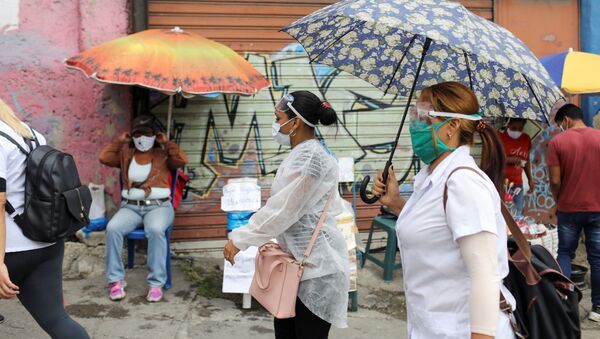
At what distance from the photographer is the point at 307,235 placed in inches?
120

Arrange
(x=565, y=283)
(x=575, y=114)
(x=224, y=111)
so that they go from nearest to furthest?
1. (x=565, y=283)
2. (x=575, y=114)
3. (x=224, y=111)

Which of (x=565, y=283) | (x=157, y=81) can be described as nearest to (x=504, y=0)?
(x=157, y=81)

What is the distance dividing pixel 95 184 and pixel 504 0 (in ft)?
17.7

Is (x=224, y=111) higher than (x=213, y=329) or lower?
higher

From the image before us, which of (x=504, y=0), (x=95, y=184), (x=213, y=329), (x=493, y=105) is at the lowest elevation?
(x=213, y=329)

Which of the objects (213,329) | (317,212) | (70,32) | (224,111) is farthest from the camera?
(224,111)

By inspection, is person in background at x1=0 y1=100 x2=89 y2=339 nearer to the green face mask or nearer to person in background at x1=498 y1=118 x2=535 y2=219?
the green face mask

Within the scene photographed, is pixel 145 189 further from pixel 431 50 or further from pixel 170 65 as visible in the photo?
pixel 431 50

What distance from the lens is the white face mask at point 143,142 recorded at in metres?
5.75

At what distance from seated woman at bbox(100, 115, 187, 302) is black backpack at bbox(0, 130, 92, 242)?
2510 millimetres

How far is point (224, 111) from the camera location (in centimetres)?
679

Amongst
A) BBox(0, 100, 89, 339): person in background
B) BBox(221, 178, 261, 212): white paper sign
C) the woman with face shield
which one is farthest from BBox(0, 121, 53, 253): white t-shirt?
BBox(221, 178, 261, 212): white paper sign

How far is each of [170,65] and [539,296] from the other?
399cm

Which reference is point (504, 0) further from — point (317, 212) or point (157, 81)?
point (317, 212)
